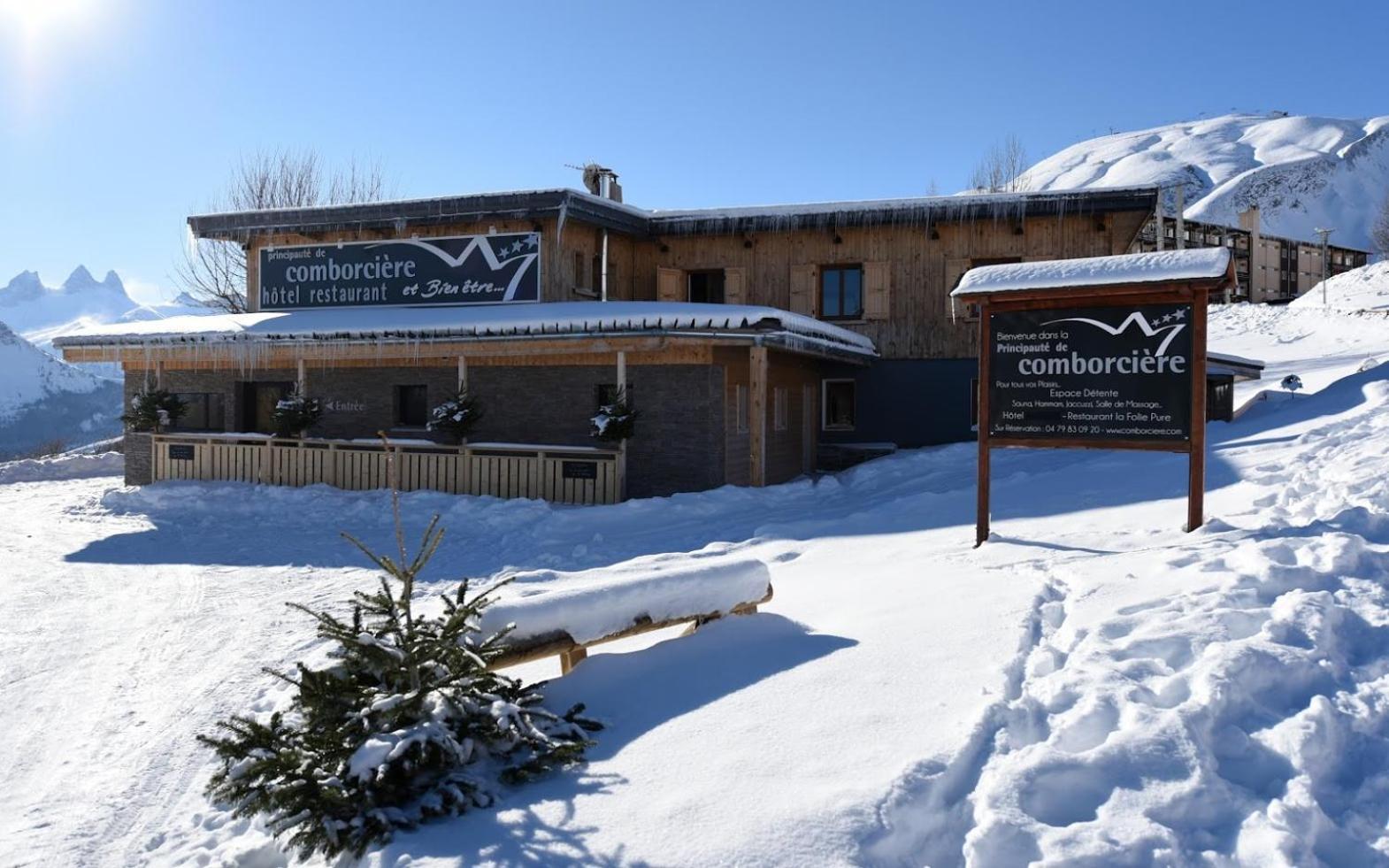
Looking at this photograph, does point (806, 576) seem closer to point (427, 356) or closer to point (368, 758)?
point (368, 758)

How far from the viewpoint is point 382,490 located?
1656 centimetres

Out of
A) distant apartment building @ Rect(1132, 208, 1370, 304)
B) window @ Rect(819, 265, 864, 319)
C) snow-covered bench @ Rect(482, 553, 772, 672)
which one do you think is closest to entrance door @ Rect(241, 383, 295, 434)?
window @ Rect(819, 265, 864, 319)

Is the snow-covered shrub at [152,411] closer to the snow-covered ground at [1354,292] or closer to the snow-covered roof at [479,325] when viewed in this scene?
the snow-covered roof at [479,325]

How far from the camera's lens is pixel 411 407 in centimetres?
1855

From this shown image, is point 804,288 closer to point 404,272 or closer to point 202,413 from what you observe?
point 404,272

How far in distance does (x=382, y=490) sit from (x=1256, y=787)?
14.8 metres

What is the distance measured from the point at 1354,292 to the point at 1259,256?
16957 millimetres

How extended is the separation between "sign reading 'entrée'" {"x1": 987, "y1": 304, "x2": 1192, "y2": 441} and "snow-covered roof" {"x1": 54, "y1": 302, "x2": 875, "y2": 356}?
599cm

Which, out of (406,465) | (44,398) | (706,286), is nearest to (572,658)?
(406,465)

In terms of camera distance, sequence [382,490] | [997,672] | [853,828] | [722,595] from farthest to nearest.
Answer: [382,490], [722,595], [997,672], [853,828]

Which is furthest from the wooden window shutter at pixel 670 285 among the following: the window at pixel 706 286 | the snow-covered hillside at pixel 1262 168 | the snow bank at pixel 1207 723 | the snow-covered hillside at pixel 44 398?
the snow-covered hillside at pixel 44 398

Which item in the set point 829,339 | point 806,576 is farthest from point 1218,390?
point 806,576

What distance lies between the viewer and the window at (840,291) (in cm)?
2017

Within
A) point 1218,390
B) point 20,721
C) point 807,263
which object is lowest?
point 20,721
